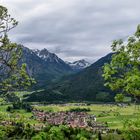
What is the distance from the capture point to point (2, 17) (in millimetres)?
31375

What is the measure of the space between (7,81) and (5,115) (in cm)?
257

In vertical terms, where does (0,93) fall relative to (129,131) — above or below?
above

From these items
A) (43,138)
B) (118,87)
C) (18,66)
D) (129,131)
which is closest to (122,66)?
(118,87)

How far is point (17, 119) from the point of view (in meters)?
30.4

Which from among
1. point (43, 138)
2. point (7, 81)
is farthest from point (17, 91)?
point (43, 138)

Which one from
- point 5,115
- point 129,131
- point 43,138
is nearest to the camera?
point 5,115

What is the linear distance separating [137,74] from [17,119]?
9787 millimetres

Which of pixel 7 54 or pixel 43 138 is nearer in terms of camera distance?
pixel 7 54

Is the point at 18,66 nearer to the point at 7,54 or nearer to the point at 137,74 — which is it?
the point at 7,54

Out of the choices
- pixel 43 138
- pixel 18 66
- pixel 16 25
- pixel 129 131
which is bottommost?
pixel 43 138

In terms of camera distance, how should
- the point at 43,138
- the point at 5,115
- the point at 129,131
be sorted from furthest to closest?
the point at 43,138 < the point at 129,131 < the point at 5,115

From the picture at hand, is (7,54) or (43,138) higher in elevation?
(7,54)

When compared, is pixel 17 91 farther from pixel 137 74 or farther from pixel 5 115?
pixel 137 74

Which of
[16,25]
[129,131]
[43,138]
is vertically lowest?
→ [43,138]
